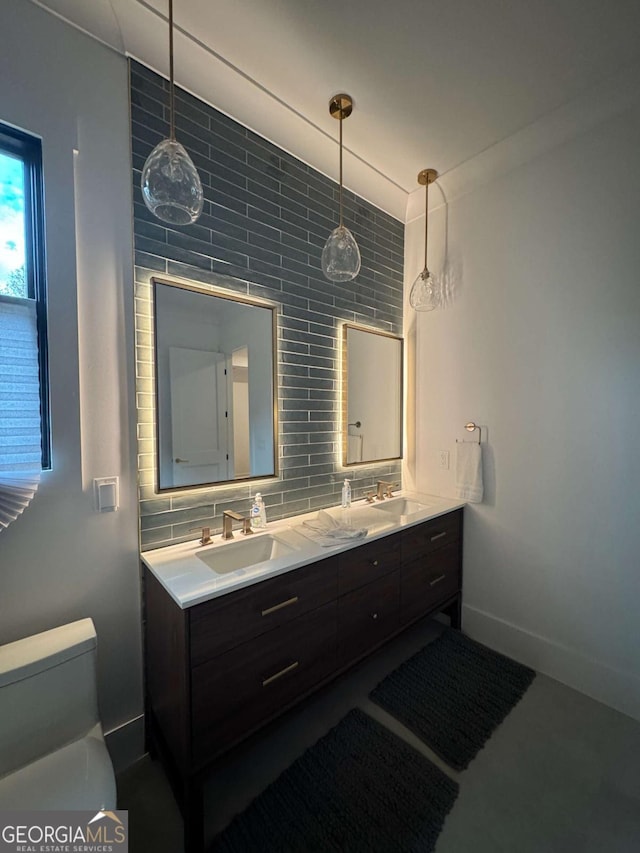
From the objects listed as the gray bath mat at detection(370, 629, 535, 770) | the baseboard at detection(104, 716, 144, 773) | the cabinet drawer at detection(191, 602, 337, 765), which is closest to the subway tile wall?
the cabinet drawer at detection(191, 602, 337, 765)

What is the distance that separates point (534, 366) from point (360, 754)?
2074 millimetres

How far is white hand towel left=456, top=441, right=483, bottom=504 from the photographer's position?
7.04ft

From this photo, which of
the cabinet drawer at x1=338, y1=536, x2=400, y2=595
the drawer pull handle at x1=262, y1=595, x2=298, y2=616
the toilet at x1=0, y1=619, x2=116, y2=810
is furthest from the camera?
the cabinet drawer at x1=338, y1=536, x2=400, y2=595

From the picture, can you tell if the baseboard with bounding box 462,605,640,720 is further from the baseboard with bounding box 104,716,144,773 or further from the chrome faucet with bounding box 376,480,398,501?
the baseboard with bounding box 104,716,144,773

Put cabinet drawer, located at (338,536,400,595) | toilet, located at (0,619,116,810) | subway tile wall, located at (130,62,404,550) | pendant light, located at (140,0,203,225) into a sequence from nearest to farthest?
toilet, located at (0,619,116,810), pendant light, located at (140,0,203,225), subway tile wall, located at (130,62,404,550), cabinet drawer, located at (338,536,400,595)

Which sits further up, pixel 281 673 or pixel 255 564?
pixel 255 564

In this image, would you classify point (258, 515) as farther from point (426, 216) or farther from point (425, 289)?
point (426, 216)

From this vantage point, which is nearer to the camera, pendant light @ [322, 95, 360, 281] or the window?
the window

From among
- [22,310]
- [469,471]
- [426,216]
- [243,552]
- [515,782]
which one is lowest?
[515,782]

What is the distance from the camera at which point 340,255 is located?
159 centimetres

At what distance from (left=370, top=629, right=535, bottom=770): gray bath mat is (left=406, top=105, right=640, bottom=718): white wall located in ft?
0.63

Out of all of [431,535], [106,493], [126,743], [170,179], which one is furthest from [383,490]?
[170,179]

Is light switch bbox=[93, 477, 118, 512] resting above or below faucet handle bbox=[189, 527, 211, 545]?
above

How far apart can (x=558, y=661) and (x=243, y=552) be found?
182 centimetres
